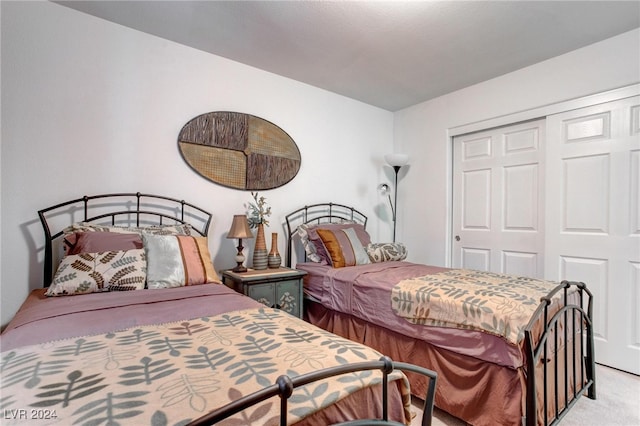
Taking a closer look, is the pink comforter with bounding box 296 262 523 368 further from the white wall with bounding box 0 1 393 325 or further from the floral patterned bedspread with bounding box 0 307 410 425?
the floral patterned bedspread with bounding box 0 307 410 425

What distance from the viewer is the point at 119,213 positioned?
2164 mm

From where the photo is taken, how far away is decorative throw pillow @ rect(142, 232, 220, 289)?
1707 millimetres

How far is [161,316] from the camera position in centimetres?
128

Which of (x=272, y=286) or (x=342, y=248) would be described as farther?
(x=342, y=248)

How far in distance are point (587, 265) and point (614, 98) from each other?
1.36 m

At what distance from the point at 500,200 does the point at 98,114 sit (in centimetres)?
364

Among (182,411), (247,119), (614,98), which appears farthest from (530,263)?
(182,411)

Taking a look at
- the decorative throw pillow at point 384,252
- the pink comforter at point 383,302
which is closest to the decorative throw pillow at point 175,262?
the pink comforter at point 383,302

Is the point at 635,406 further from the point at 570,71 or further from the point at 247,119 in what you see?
the point at 247,119

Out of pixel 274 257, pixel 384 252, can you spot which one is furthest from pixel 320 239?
pixel 384 252

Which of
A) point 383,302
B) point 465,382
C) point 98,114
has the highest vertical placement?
point 98,114

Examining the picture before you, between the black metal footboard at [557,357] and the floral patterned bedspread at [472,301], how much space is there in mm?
84

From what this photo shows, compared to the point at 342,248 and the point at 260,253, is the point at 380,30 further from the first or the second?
the point at 260,253

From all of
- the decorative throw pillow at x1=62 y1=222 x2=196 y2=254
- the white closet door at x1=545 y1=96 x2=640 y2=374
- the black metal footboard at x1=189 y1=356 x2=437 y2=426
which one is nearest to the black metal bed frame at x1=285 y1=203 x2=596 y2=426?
the white closet door at x1=545 y1=96 x2=640 y2=374
